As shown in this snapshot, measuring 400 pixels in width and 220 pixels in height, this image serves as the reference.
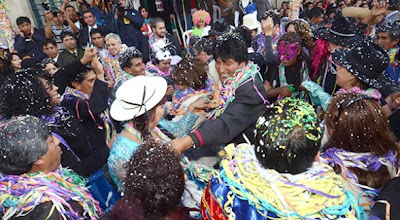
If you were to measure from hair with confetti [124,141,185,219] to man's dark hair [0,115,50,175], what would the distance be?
66 centimetres

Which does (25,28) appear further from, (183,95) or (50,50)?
(183,95)

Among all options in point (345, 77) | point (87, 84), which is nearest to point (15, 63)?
point (87, 84)

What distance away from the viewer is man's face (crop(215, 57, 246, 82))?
2432mm

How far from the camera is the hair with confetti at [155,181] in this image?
119 cm

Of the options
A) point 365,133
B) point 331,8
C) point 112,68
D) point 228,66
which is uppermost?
point 228,66

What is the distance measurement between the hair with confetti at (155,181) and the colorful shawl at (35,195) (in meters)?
0.52

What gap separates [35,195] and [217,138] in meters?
1.25

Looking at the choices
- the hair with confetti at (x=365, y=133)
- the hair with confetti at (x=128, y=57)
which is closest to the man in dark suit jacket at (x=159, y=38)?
the hair with confetti at (x=128, y=57)

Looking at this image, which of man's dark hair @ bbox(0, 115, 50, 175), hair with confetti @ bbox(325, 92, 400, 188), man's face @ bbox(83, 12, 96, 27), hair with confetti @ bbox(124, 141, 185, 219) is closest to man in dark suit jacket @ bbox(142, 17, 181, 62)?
man's face @ bbox(83, 12, 96, 27)

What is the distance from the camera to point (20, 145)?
149 centimetres

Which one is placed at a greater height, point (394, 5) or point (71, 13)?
point (71, 13)

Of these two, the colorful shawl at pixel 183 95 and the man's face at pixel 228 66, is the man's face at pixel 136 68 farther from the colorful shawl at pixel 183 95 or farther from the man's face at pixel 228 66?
the man's face at pixel 228 66

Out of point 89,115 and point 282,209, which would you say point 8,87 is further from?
point 282,209

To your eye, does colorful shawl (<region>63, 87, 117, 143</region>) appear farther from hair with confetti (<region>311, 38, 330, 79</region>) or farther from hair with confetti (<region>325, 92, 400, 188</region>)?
hair with confetti (<region>311, 38, 330, 79</region>)
